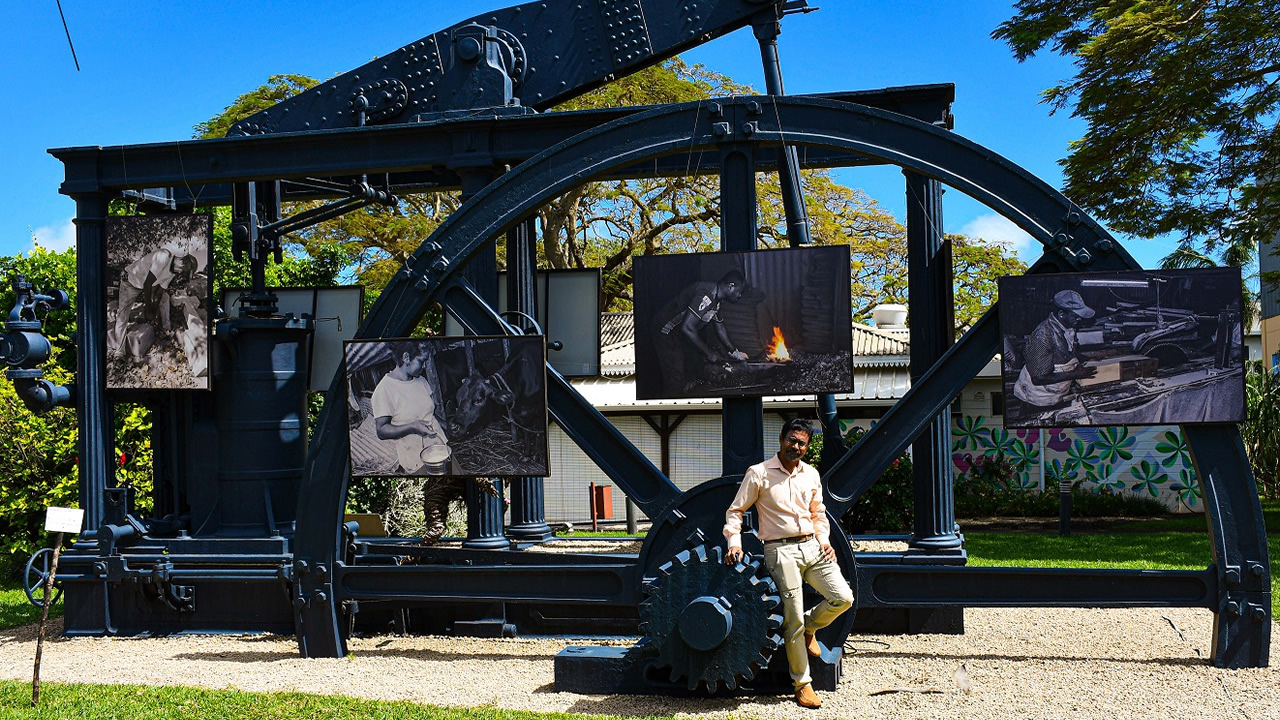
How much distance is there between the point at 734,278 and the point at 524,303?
3.63 meters

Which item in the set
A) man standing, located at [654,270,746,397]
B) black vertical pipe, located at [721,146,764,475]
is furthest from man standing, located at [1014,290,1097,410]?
man standing, located at [654,270,746,397]

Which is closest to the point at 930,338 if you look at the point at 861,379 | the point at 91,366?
the point at 91,366

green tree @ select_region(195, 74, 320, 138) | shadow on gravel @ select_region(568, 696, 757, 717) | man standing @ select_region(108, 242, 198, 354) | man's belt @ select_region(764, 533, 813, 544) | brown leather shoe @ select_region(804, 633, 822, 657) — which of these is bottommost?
shadow on gravel @ select_region(568, 696, 757, 717)

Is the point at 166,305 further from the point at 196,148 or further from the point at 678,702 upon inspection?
the point at 678,702

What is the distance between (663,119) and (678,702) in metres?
3.94

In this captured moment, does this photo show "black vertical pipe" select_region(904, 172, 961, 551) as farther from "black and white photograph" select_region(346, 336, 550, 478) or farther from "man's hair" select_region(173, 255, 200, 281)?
"man's hair" select_region(173, 255, 200, 281)

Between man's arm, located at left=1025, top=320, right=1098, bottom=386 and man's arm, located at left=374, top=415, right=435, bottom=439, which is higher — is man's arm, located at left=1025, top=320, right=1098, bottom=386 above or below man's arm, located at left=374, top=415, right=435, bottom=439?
above

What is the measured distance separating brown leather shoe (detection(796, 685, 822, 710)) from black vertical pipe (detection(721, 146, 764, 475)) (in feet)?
5.29

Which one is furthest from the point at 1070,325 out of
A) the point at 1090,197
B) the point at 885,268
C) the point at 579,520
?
the point at 885,268

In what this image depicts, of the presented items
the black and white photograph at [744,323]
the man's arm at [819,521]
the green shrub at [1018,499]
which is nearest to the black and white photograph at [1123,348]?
the black and white photograph at [744,323]

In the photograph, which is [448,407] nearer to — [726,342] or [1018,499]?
[726,342]

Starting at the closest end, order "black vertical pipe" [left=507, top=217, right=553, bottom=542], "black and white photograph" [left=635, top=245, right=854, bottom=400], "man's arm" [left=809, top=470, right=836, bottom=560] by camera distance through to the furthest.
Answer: "man's arm" [left=809, top=470, right=836, bottom=560] < "black and white photograph" [left=635, top=245, right=854, bottom=400] < "black vertical pipe" [left=507, top=217, right=553, bottom=542]

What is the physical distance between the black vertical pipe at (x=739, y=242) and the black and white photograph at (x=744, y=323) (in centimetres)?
17

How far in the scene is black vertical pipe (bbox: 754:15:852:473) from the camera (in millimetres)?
9820
